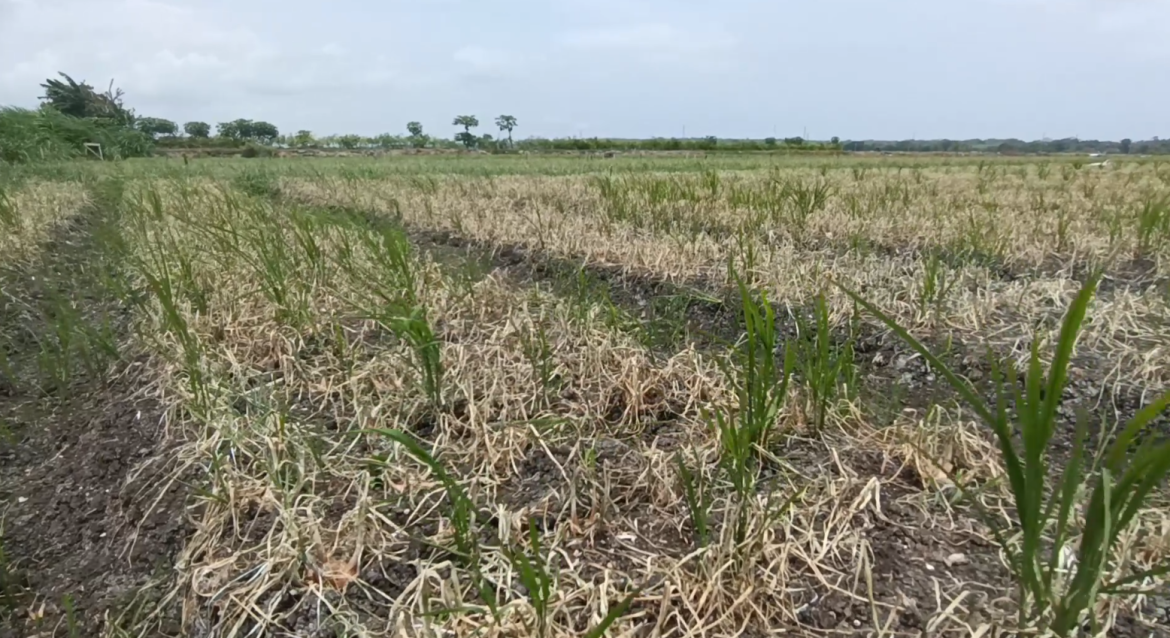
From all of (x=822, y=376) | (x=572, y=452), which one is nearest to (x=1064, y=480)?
(x=822, y=376)

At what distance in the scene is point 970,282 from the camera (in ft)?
8.66

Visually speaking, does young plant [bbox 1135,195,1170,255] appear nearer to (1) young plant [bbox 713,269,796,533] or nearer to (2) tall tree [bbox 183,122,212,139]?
(1) young plant [bbox 713,269,796,533]

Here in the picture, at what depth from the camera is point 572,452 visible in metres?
1.44

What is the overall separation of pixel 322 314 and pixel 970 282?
2.59 m

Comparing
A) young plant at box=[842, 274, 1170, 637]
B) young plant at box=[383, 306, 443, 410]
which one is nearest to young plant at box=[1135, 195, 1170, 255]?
young plant at box=[842, 274, 1170, 637]

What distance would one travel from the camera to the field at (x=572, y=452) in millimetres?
1039

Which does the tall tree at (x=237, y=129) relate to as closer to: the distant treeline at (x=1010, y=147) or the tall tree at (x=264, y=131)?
the tall tree at (x=264, y=131)

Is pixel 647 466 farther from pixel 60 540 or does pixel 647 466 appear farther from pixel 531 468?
pixel 60 540

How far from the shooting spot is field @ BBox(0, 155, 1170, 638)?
3.41ft

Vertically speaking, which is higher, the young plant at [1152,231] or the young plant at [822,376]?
the young plant at [1152,231]

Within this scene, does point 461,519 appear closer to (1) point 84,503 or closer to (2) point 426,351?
(2) point 426,351

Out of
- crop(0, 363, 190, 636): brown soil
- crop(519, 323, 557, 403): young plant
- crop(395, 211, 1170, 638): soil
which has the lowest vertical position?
crop(0, 363, 190, 636): brown soil

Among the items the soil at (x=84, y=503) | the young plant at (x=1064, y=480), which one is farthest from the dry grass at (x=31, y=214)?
the young plant at (x=1064, y=480)

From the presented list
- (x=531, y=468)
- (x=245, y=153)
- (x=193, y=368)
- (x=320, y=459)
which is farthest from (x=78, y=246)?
(x=245, y=153)
